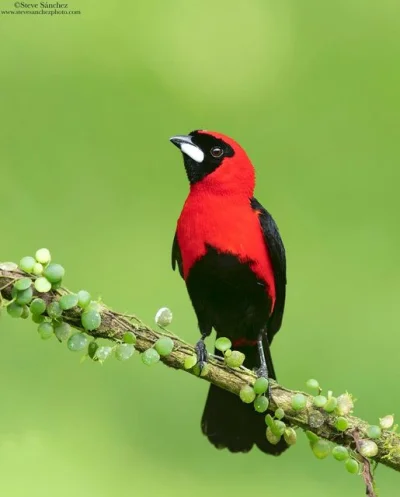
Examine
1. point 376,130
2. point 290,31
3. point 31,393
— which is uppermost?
point 290,31

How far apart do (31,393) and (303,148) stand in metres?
2.77

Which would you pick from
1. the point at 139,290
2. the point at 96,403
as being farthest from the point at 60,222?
the point at 96,403

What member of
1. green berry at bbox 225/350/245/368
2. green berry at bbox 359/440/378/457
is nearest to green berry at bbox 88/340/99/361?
green berry at bbox 225/350/245/368

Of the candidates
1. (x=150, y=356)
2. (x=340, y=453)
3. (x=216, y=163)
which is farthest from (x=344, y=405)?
(x=216, y=163)

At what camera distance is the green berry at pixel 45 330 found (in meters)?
2.63

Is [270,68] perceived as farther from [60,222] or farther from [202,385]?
[202,385]

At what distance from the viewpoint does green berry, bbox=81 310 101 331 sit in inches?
105

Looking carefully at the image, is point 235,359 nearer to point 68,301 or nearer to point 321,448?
point 321,448

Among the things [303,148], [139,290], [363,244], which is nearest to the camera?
[139,290]

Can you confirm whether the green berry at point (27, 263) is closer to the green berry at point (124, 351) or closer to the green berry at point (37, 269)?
the green berry at point (37, 269)

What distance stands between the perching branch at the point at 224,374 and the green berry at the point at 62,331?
0.11 ft

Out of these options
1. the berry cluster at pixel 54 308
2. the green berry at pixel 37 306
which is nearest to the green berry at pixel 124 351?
the berry cluster at pixel 54 308

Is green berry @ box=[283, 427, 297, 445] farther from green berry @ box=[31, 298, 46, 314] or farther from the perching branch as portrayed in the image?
green berry @ box=[31, 298, 46, 314]

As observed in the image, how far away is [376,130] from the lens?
24.2ft
